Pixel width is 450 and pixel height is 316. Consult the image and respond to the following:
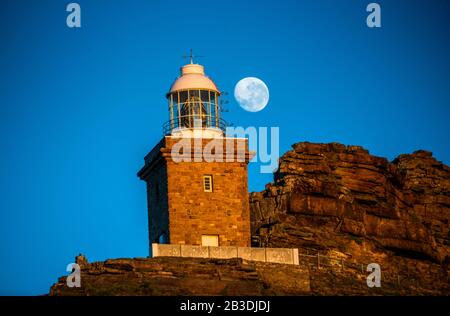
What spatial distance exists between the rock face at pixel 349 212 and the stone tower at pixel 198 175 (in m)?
7.42

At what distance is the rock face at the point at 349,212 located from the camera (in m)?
74.7

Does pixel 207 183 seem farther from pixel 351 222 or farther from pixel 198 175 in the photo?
pixel 351 222

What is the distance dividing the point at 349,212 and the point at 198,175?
15431 mm

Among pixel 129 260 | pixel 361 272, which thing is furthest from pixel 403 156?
pixel 129 260

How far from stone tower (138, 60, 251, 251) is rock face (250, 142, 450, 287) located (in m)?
7.42

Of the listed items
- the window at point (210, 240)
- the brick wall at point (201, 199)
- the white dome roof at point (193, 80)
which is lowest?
the window at point (210, 240)

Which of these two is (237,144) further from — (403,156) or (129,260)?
(403,156)

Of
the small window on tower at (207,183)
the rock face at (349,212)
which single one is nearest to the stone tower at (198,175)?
the small window on tower at (207,183)

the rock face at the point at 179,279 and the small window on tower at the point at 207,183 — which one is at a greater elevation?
the small window on tower at the point at 207,183

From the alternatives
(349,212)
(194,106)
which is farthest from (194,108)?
(349,212)

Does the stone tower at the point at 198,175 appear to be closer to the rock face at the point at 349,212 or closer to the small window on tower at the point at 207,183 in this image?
the small window on tower at the point at 207,183

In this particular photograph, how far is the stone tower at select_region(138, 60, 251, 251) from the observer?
6406 centimetres

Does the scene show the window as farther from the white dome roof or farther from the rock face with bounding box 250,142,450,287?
the rock face with bounding box 250,142,450,287

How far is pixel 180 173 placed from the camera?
211 ft
